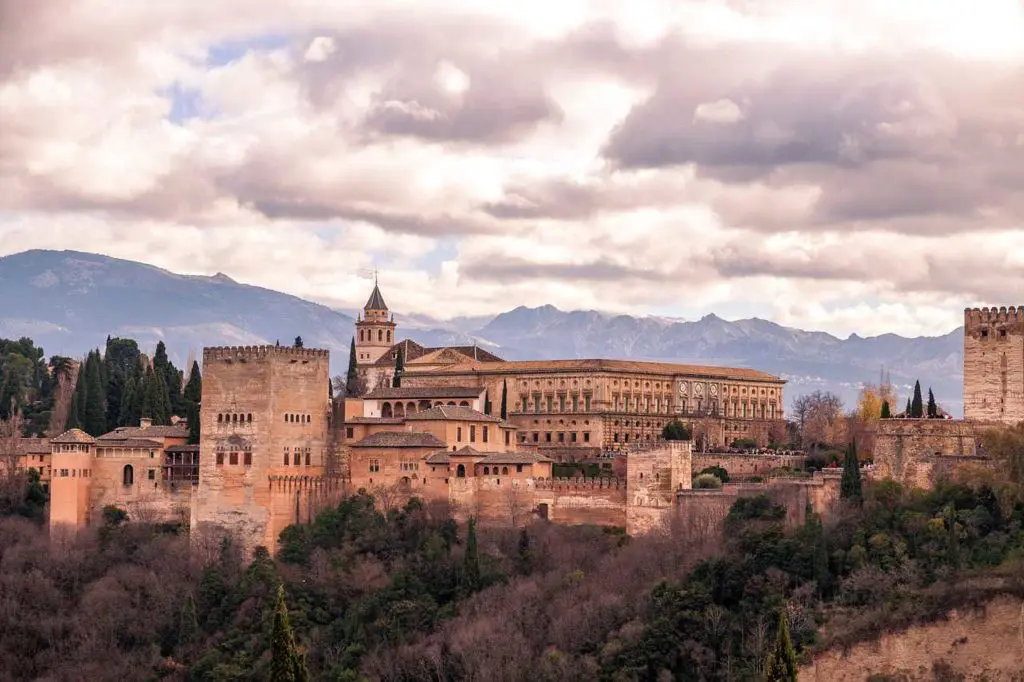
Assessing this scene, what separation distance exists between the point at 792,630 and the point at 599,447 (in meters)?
32.2

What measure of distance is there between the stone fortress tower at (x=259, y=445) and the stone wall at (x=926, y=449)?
66.1ft

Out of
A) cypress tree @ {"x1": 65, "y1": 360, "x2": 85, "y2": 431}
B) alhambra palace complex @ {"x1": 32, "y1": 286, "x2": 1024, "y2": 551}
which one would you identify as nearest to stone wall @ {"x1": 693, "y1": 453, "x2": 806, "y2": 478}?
alhambra palace complex @ {"x1": 32, "y1": 286, "x2": 1024, "y2": 551}

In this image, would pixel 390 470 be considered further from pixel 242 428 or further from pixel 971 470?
pixel 971 470

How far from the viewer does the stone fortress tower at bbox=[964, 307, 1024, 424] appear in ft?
194

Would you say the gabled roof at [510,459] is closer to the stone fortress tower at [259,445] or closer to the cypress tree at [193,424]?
the stone fortress tower at [259,445]

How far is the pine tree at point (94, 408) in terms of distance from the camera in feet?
252

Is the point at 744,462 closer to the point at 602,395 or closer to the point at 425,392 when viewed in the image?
the point at 425,392

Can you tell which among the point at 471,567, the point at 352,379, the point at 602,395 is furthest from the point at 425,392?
the point at 352,379

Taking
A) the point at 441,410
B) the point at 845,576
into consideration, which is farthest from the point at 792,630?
the point at 441,410

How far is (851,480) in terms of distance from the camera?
189 feet

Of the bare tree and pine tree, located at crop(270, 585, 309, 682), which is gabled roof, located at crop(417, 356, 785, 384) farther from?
pine tree, located at crop(270, 585, 309, 682)

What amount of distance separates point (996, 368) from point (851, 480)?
6514 millimetres

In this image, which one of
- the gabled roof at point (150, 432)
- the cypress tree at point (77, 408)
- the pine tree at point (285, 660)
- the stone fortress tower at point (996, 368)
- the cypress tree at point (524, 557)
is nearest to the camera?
the pine tree at point (285, 660)

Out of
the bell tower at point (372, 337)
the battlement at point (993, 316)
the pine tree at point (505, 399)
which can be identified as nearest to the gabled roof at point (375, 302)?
the bell tower at point (372, 337)
